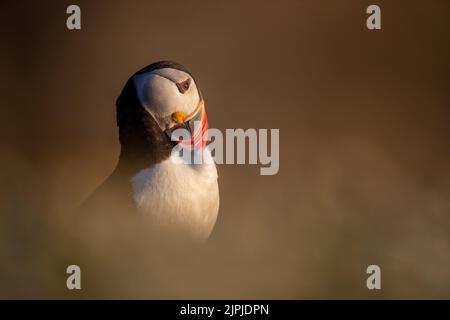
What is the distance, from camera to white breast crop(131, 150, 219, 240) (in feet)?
8.34

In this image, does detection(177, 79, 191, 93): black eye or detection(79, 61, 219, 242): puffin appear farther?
detection(177, 79, 191, 93): black eye

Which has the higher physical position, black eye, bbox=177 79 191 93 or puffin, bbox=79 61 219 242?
black eye, bbox=177 79 191 93

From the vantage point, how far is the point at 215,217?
2807 mm

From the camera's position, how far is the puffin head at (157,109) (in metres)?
2.58

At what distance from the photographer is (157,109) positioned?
261 cm

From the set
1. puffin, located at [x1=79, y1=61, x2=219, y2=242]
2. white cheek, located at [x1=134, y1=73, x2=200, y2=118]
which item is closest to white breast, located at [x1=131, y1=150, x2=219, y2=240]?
puffin, located at [x1=79, y1=61, x2=219, y2=242]

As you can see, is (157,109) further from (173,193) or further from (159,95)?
(173,193)

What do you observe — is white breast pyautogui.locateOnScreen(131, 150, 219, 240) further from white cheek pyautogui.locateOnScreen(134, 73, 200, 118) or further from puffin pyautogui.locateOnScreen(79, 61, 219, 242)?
white cheek pyautogui.locateOnScreen(134, 73, 200, 118)

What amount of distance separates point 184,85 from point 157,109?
0.16 meters

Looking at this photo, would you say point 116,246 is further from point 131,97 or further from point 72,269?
point 131,97

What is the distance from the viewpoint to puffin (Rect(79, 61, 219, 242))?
255 centimetres

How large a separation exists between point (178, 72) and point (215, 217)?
24.1 inches

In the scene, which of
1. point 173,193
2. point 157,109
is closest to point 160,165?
point 173,193

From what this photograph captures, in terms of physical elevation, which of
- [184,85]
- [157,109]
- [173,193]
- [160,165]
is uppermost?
[184,85]
